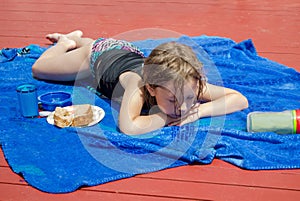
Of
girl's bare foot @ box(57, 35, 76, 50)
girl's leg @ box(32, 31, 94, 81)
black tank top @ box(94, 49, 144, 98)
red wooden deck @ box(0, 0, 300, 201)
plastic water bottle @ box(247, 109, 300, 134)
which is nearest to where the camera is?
red wooden deck @ box(0, 0, 300, 201)

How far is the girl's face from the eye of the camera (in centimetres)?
211

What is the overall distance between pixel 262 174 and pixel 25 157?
36.1 inches

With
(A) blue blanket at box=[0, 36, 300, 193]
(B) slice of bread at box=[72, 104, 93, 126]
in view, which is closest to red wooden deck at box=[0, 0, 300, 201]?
(A) blue blanket at box=[0, 36, 300, 193]

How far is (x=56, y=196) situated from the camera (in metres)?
1.91

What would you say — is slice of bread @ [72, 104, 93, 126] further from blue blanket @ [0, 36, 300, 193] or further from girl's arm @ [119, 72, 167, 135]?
girl's arm @ [119, 72, 167, 135]

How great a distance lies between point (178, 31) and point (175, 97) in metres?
1.69

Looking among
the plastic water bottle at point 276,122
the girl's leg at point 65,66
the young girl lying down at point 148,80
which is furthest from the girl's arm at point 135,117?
the girl's leg at point 65,66

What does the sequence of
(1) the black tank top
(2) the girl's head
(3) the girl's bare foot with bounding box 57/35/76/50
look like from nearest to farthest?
(2) the girl's head < (1) the black tank top < (3) the girl's bare foot with bounding box 57/35/76/50

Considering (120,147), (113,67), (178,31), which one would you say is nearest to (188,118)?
(120,147)

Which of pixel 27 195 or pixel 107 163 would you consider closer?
pixel 27 195

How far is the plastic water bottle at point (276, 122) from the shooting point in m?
2.22

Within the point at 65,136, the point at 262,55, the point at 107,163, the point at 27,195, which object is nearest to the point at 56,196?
the point at 27,195

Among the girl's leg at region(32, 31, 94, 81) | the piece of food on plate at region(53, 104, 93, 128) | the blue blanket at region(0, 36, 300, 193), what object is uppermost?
→ the girl's leg at region(32, 31, 94, 81)

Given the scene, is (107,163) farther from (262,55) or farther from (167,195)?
(262,55)
